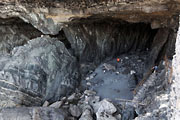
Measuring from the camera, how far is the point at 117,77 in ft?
21.3

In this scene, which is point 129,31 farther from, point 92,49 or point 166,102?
point 166,102

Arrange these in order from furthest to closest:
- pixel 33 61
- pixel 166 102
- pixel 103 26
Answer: pixel 103 26 < pixel 33 61 < pixel 166 102

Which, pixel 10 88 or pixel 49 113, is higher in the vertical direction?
pixel 10 88

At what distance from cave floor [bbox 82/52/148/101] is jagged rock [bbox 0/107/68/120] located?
2.13 metres

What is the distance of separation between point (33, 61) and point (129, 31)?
5.01 meters

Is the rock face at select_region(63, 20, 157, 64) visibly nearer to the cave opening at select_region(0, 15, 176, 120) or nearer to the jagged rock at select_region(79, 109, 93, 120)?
the cave opening at select_region(0, 15, 176, 120)

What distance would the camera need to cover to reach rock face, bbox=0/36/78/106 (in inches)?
170

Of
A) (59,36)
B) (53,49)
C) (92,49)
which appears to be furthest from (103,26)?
(53,49)

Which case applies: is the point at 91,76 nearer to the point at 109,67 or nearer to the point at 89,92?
the point at 109,67

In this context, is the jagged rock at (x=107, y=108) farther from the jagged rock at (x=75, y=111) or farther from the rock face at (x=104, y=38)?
the rock face at (x=104, y=38)

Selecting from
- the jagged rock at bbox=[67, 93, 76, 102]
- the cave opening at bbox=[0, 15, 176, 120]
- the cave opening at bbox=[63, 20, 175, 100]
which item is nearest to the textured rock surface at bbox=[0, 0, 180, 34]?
the cave opening at bbox=[0, 15, 176, 120]

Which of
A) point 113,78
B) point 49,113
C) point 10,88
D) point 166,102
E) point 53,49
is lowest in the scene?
point 113,78

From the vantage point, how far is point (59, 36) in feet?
25.1

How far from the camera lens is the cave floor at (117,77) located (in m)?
5.67
